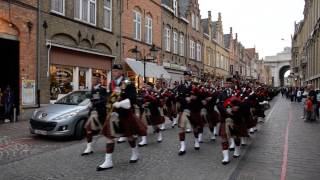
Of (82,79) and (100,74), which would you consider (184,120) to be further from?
(100,74)

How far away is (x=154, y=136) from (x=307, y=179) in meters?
5.63

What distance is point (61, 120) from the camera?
10.4 metres

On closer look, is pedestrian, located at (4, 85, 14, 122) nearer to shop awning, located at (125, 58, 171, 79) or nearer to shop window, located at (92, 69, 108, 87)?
shop window, located at (92, 69, 108, 87)

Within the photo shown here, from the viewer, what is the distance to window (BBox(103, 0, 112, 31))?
2200 centimetres

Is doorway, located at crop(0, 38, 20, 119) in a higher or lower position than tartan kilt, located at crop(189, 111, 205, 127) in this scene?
higher

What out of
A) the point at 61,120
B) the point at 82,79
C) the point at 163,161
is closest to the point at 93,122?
the point at 163,161

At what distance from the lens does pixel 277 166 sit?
7.50 meters

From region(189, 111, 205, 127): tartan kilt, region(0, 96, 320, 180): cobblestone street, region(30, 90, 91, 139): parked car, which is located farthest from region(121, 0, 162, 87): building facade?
region(189, 111, 205, 127): tartan kilt

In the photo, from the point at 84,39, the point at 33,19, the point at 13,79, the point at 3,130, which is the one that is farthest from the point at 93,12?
the point at 3,130

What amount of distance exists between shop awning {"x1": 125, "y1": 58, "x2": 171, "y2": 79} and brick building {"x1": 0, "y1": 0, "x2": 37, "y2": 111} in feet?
29.0

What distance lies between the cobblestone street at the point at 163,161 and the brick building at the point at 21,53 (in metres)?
4.65

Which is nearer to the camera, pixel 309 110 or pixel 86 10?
pixel 309 110

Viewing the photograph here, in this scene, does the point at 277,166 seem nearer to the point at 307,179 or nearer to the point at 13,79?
the point at 307,179

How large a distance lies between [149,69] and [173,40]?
8.11 m
